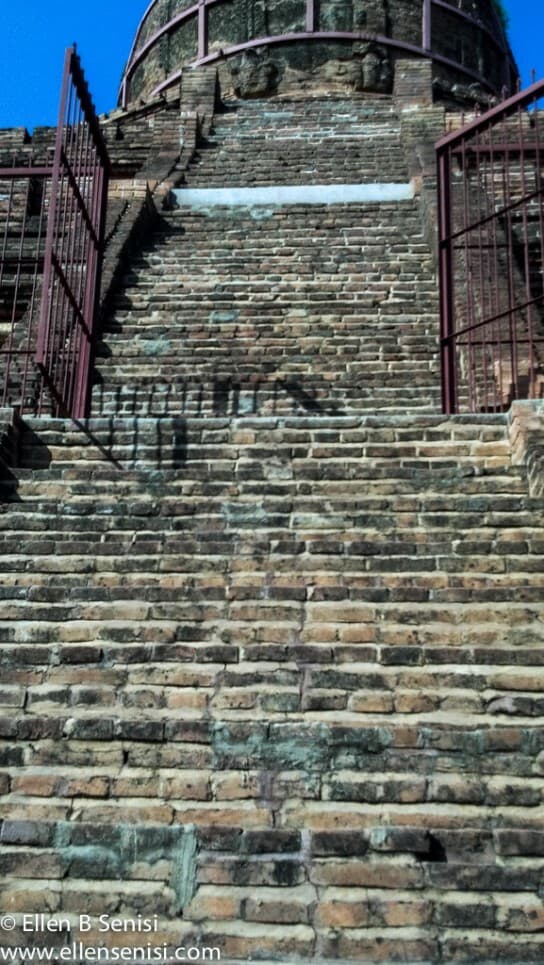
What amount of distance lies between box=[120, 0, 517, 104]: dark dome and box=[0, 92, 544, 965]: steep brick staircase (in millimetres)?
12967

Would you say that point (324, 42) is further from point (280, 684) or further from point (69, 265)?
point (280, 684)

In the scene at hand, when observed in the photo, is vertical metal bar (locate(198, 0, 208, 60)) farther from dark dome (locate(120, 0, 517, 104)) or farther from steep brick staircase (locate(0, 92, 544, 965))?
steep brick staircase (locate(0, 92, 544, 965))

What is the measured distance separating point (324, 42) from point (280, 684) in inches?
642

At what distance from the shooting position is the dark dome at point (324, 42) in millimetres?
17078

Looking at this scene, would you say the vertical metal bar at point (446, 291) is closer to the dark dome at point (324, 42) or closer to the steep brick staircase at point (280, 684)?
the steep brick staircase at point (280, 684)

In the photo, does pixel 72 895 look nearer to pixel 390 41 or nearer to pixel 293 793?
pixel 293 793

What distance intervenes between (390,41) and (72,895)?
1783 cm

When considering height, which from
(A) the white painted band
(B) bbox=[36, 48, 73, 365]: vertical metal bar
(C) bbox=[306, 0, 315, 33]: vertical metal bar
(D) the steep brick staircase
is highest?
(C) bbox=[306, 0, 315, 33]: vertical metal bar

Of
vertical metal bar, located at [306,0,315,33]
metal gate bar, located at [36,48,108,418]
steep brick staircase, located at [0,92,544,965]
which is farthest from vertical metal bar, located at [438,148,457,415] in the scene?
vertical metal bar, located at [306,0,315,33]

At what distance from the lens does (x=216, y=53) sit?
18719 millimetres

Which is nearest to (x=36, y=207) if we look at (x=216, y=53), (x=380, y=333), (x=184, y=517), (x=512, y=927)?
(x=380, y=333)

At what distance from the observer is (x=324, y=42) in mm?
17656

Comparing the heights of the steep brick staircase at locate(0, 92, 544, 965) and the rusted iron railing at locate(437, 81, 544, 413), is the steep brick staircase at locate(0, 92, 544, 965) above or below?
below

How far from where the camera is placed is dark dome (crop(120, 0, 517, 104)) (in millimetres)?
17078
